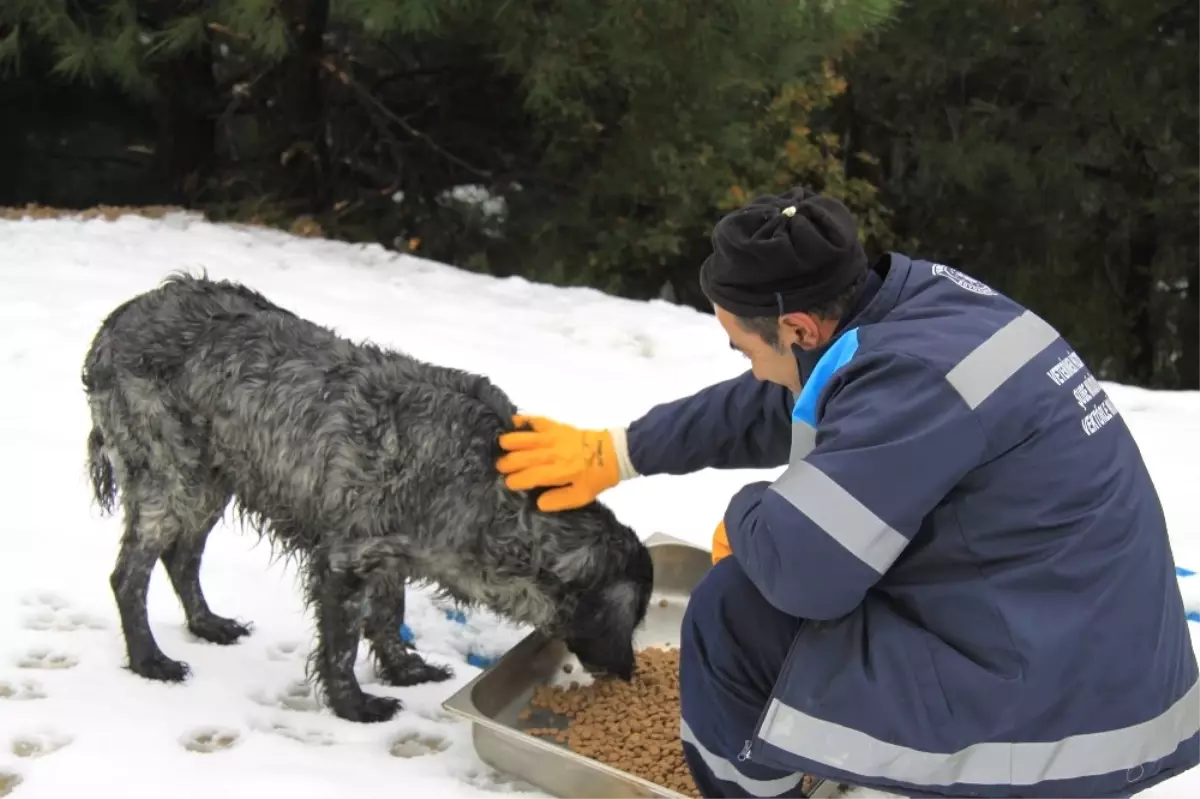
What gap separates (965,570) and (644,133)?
7.69 meters

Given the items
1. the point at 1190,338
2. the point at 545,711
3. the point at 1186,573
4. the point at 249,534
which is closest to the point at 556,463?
the point at 545,711

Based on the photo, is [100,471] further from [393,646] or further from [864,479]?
[864,479]

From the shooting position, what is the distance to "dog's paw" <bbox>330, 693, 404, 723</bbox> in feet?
9.58

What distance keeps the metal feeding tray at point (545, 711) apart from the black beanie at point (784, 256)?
1.13 metres

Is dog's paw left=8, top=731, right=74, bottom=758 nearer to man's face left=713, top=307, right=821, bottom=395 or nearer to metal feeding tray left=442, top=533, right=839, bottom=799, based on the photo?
metal feeding tray left=442, top=533, right=839, bottom=799

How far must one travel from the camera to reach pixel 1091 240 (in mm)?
10727

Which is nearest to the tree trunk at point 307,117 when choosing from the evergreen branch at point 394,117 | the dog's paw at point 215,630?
the evergreen branch at point 394,117

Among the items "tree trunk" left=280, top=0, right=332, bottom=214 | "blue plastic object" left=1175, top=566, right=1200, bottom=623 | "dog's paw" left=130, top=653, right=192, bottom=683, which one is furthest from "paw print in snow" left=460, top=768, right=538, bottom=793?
"tree trunk" left=280, top=0, right=332, bottom=214

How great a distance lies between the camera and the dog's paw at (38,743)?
2627mm

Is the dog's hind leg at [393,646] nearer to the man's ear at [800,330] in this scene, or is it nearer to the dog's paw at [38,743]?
the dog's paw at [38,743]

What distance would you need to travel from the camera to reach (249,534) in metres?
3.93

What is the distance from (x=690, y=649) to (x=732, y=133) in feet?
24.2

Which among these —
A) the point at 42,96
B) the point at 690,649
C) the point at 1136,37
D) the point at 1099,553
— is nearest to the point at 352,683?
the point at 690,649

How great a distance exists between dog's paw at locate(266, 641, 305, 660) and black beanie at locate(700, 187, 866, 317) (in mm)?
1890
